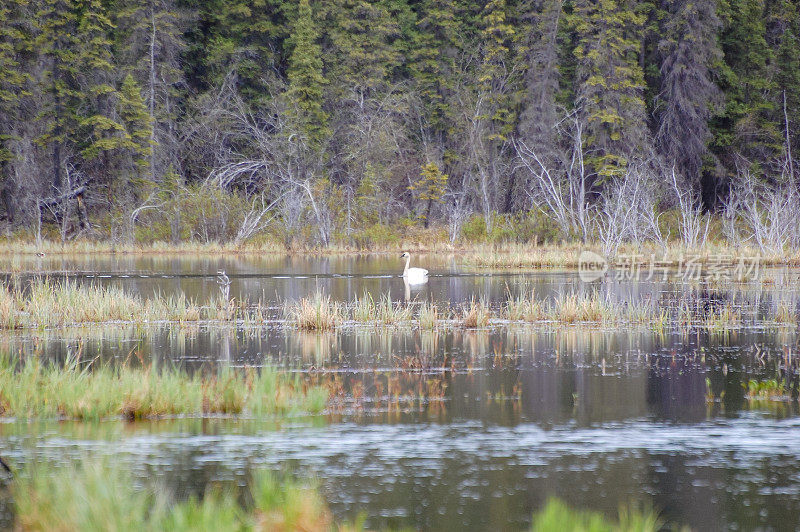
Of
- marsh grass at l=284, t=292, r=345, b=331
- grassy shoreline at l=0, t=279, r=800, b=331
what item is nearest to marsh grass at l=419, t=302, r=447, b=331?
grassy shoreline at l=0, t=279, r=800, b=331

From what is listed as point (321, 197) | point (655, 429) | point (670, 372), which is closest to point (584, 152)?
point (321, 197)

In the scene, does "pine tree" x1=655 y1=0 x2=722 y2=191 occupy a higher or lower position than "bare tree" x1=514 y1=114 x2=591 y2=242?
higher

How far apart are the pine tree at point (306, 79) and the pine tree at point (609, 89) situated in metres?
14.4

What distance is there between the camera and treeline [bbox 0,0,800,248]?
166 feet

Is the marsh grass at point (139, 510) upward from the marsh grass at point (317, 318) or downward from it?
downward

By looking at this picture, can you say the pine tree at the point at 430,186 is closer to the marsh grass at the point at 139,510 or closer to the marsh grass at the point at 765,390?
the marsh grass at the point at 765,390

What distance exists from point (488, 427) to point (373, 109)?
4749 cm

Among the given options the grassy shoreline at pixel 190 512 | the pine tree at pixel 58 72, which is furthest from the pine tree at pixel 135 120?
the grassy shoreline at pixel 190 512

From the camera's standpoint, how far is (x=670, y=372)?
14.4 meters

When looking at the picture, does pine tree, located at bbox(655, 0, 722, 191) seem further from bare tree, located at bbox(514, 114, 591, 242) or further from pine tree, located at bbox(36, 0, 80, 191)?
pine tree, located at bbox(36, 0, 80, 191)

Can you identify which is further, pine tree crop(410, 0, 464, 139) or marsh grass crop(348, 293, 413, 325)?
pine tree crop(410, 0, 464, 139)

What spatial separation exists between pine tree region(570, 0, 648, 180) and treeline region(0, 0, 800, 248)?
144 mm

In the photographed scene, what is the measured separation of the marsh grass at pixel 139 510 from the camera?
6.33m

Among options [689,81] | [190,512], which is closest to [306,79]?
[689,81]
